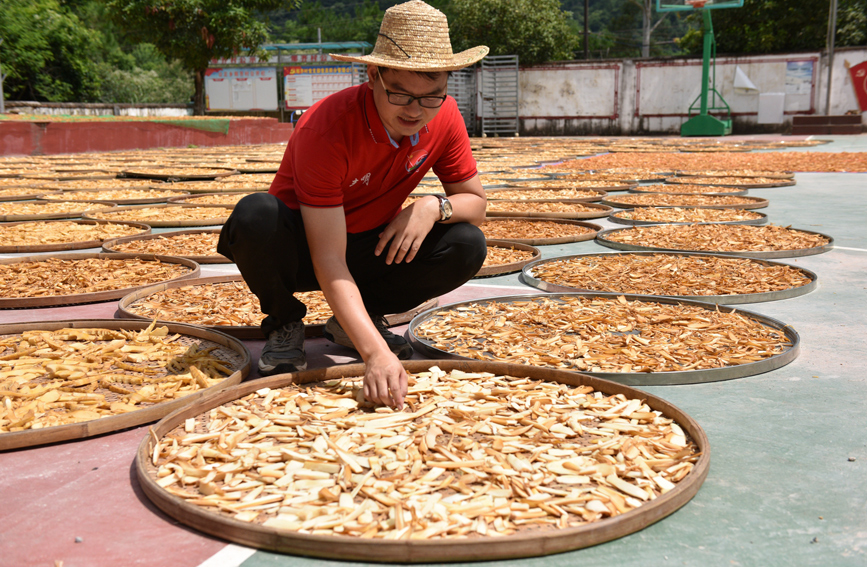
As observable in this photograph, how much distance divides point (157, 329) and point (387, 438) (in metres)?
1.23

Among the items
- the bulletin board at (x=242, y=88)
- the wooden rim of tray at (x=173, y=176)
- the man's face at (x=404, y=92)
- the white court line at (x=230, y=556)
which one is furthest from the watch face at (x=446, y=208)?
the bulletin board at (x=242, y=88)

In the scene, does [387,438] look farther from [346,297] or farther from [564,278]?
[564,278]

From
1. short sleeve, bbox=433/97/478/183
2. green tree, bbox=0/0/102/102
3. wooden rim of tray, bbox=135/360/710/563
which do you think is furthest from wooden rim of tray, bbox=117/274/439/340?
green tree, bbox=0/0/102/102

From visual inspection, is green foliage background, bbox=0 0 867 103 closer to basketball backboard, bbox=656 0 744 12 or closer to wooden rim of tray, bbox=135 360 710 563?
basketball backboard, bbox=656 0 744 12

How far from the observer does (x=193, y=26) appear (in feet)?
64.8

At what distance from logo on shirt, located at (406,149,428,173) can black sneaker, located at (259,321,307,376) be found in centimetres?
60

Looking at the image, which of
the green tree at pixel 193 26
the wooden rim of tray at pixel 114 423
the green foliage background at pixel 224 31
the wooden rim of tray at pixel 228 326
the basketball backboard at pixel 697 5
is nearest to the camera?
the wooden rim of tray at pixel 114 423

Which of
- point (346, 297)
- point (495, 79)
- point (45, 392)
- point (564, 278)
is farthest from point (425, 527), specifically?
point (495, 79)

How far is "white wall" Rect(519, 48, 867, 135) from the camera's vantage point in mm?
21109

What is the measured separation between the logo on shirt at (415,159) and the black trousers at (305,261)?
22 cm

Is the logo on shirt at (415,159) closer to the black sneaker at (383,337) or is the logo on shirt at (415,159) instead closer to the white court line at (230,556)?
the black sneaker at (383,337)

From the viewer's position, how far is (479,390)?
196cm

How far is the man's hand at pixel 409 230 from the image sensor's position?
2119mm

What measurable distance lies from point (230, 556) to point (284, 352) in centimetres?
102
